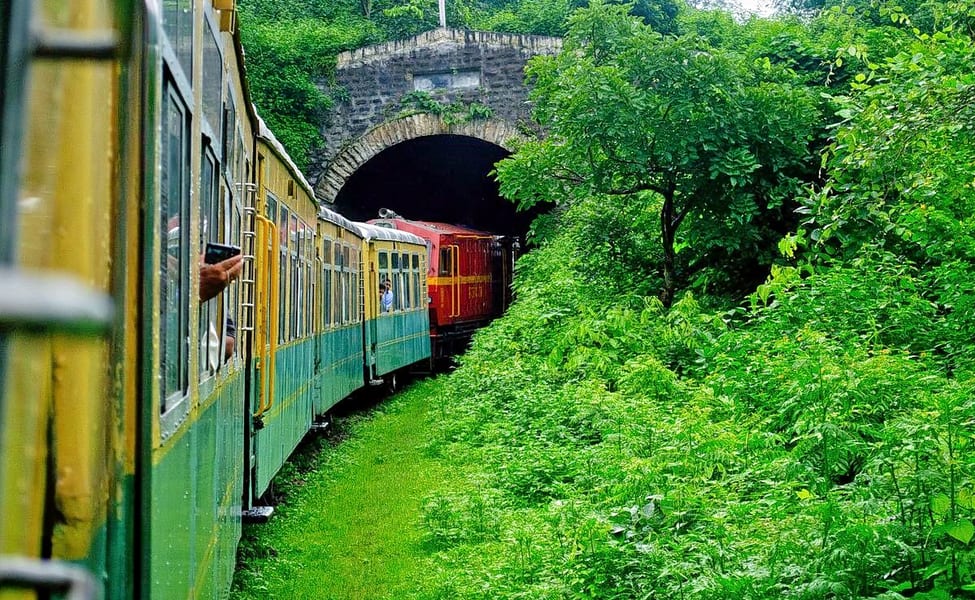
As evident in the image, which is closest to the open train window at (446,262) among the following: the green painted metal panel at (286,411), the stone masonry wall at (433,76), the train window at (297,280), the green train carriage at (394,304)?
the green train carriage at (394,304)

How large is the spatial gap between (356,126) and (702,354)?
16433 mm

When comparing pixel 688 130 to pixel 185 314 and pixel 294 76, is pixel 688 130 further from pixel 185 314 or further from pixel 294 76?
pixel 294 76

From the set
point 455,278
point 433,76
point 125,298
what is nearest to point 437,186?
point 433,76

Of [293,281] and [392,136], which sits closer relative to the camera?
[293,281]

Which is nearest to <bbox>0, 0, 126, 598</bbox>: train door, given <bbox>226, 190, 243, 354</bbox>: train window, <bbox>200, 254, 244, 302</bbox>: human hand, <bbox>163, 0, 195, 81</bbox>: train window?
<bbox>163, 0, 195, 81</bbox>: train window

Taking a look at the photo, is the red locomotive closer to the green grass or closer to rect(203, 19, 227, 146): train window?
the green grass

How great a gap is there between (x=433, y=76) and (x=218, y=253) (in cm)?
2180

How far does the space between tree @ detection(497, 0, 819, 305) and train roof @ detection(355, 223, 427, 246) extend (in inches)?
132

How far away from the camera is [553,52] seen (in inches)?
913

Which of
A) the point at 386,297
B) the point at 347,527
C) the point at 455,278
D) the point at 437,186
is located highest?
the point at 437,186

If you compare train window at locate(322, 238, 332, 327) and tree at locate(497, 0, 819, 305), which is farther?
tree at locate(497, 0, 819, 305)

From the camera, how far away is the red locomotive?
1998 cm

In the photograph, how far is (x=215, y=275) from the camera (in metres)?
2.98

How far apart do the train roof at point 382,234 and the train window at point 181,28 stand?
37.0ft
